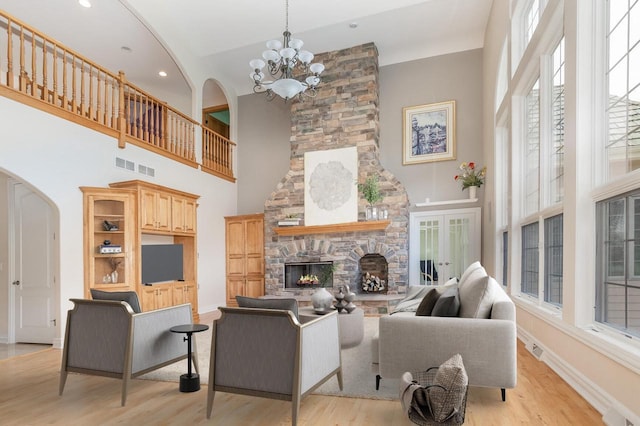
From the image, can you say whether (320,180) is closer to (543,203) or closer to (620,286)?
(543,203)

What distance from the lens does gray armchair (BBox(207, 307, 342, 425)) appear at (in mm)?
2600

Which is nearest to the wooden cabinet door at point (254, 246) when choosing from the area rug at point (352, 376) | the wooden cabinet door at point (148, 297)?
the wooden cabinet door at point (148, 297)

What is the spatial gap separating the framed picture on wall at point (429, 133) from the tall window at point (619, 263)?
5.30 meters

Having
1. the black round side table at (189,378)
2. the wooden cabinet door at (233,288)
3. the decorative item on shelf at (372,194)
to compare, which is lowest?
the wooden cabinet door at (233,288)

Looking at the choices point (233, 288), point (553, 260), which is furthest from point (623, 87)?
point (233, 288)

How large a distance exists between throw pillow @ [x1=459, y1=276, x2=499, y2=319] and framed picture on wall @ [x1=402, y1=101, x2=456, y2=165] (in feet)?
17.5

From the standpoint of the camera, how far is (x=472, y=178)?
7445mm

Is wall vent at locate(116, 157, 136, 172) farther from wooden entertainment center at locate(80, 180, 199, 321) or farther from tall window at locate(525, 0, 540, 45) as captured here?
tall window at locate(525, 0, 540, 45)

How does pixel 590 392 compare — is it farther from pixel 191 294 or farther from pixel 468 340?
pixel 191 294

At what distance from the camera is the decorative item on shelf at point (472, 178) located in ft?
24.3

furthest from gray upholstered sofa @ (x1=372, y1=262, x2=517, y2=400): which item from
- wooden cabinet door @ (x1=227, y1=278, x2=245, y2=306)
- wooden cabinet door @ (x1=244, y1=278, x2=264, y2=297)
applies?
wooden cabinet door @ (x1=227, y1=278, x2=245, y2=306)

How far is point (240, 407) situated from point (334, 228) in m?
5.22

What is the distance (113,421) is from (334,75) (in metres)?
7.28

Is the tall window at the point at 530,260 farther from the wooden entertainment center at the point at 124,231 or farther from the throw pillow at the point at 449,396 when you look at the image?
the wooden entertainment center at the point at 124,231
